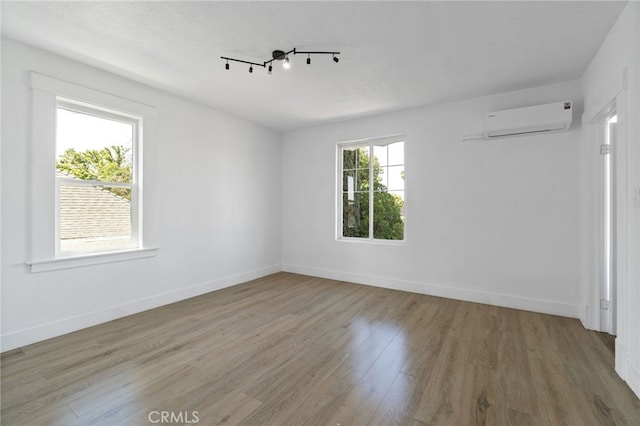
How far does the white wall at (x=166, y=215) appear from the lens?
99.1 inches

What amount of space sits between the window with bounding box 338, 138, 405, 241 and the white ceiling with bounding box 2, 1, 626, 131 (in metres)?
1.23

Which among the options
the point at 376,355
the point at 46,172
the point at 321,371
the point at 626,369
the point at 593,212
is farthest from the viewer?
the point at 593,212

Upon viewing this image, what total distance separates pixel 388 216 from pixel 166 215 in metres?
3.32

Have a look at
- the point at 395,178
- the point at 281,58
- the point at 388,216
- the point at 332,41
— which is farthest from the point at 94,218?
the point at 395,178

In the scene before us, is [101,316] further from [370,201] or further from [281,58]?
[370,201]

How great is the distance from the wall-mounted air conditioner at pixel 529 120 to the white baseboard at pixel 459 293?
2.07 meters

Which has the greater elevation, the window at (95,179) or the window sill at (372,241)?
the window at (95,179)

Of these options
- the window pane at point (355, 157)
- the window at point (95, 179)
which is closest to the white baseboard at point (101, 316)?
the window at point (95, 179)

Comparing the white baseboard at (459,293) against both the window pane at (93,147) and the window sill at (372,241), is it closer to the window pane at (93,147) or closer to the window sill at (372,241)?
the window sill at (372,241)

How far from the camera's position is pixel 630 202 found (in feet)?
6.66

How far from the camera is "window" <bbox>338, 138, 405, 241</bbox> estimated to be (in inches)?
180

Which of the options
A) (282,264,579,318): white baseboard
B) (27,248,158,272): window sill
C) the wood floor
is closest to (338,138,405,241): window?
(282,264,579,318): white baseboard

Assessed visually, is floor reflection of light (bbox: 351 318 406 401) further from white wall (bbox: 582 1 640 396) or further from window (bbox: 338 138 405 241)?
window (bbox: 338 138 405 241)

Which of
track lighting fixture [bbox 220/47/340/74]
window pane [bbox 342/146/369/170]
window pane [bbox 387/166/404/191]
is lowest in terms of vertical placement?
window pane [bbox 387/166/404/191]
